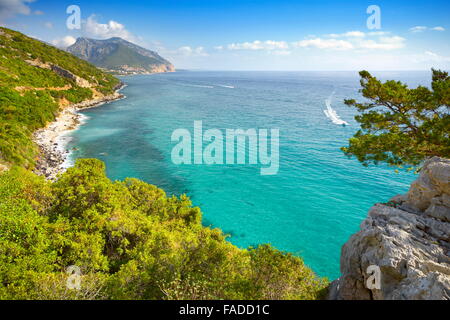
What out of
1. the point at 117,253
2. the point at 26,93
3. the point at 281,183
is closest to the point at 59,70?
the point at 26,93

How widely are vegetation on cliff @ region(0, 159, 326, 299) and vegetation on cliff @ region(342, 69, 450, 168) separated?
10.7 meters

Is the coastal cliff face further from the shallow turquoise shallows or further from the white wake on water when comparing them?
the white wake on water

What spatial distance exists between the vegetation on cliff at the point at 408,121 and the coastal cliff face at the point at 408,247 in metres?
2.24

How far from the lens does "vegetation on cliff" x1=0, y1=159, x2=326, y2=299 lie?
10.4 meters

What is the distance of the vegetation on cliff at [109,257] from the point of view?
1045 cm

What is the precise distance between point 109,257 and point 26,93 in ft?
227

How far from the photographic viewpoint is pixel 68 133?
57781 millimetres

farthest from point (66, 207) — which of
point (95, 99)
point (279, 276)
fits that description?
point (95, 99)

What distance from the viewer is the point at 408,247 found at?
1041 centimetres

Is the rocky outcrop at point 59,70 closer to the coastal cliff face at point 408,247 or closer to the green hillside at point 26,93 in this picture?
the green hillside at point 26,93

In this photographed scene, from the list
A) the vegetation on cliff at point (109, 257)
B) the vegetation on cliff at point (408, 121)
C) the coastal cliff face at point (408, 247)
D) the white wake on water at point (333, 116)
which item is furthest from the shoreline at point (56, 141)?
the white wake on water at point (333, 116)

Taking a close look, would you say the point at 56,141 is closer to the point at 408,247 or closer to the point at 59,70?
the point at 408,247

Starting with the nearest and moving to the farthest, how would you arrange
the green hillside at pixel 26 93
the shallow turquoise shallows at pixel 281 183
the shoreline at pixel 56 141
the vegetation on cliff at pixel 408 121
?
the vegetation on cliff at pixel 408 121 → the shallow turquoise shallows at pixel 281 183 → the green hillside at pixel 26 93 → the shoreline at pixel 56 141
